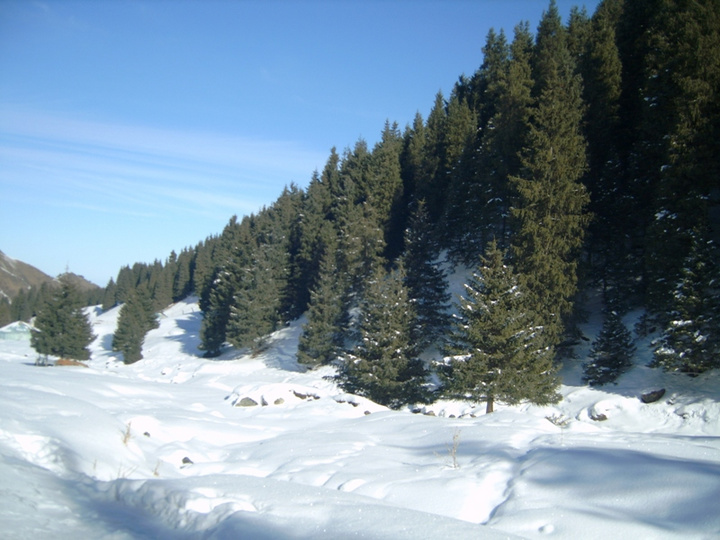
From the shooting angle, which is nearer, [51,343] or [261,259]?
[51,343]

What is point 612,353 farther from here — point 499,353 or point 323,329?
point 323,329

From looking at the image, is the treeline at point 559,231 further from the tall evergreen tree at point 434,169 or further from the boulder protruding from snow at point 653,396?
the boulder protruding from snow at point 653,396

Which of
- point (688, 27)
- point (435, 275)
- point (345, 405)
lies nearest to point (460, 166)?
point (435, 275)

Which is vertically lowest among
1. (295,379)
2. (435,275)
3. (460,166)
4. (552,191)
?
(295,379)

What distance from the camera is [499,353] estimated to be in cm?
1758

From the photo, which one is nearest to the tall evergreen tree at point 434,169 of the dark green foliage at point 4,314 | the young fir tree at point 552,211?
the young fir tree at point 552,211

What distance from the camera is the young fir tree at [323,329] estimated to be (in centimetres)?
3159

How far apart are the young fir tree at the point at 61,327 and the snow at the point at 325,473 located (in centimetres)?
2472

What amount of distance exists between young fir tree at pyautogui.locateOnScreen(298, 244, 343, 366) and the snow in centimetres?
1601

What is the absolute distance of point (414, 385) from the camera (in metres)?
22.0

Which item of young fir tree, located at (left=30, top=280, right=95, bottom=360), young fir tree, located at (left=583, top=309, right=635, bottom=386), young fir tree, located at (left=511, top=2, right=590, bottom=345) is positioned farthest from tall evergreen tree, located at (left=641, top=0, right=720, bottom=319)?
young fir tree, located at (left=30, top=280, right=95, bottom=360)

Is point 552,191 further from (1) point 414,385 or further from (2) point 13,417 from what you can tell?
(2) point 13,417

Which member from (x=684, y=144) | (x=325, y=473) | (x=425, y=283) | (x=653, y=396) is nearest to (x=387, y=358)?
(x=425, y=283)

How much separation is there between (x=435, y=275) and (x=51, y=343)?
30.4 metres
